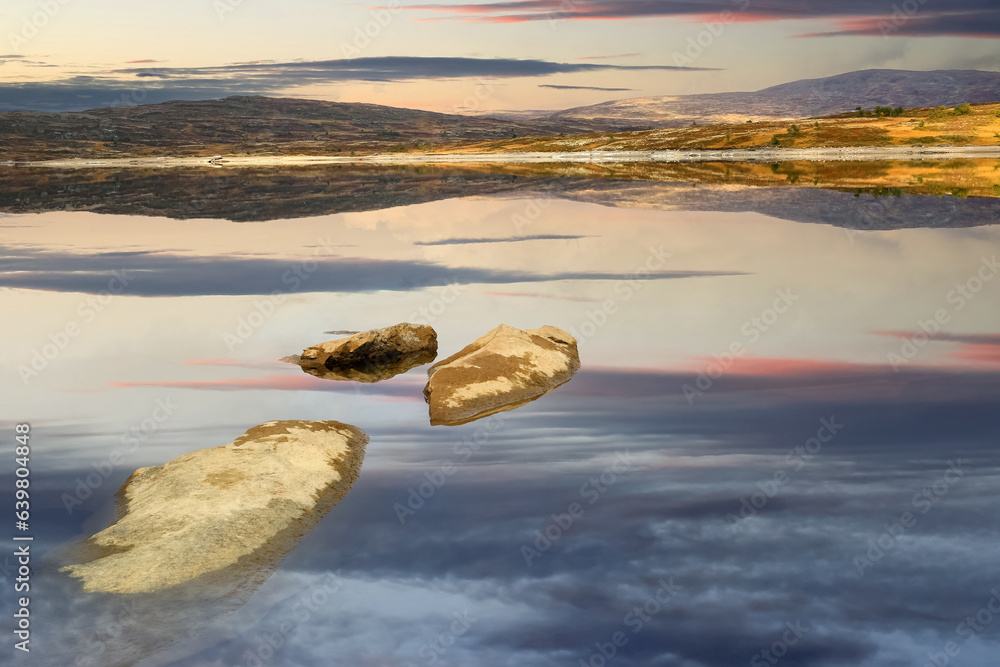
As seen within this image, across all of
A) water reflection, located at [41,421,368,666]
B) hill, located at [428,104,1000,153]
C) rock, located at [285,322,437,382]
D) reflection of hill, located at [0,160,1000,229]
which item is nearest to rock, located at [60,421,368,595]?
water reflection, located at [41,421,368,666]

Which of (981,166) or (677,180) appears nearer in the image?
(677,180)

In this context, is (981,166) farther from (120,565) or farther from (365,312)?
(120,565)

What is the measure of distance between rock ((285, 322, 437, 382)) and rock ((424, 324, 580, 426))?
0.85m

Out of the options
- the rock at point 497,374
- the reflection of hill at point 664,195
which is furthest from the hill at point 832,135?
the rock at point 497,374

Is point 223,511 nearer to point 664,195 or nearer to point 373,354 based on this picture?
point 373,354

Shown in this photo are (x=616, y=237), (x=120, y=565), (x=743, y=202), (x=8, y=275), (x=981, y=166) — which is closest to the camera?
(x=120, y=565)

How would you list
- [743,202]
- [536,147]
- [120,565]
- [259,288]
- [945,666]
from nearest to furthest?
[945,666], [120,565], [259,288], [743,202], [536,147]

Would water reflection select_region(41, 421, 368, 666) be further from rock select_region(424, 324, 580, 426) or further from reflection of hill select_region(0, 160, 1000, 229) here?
reflection of hill select_region(0, 160, 1000, 229)

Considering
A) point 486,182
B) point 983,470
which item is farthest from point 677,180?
point 983,470

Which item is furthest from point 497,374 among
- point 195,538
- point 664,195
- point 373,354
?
point 664,195

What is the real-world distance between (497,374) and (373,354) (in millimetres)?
2999

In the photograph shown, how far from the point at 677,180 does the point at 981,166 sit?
2555 cm

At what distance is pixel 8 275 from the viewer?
26281mm

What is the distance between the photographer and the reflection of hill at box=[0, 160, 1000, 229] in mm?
39906
